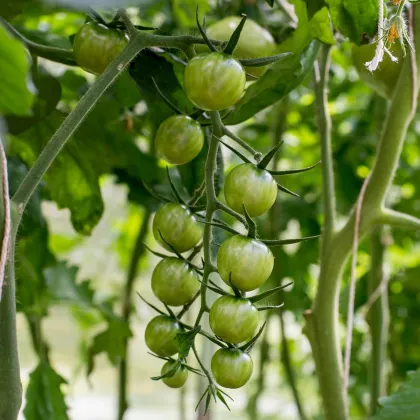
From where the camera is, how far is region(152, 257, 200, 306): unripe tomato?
413 millimetres

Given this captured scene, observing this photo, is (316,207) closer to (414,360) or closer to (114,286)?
(414,360)

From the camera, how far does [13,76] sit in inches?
10.4

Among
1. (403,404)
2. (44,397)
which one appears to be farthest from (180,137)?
(44,397)

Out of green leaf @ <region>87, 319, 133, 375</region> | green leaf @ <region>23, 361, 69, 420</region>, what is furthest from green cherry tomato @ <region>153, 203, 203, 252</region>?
green leaf @ <region>87, 319, 133, 375</region>

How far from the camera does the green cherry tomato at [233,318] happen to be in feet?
1.17

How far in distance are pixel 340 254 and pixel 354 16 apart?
0.26 m

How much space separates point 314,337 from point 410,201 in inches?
27.1

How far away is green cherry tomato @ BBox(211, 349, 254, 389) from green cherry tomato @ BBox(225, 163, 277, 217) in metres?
0.08

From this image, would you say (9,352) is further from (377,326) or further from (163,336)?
(377,326)

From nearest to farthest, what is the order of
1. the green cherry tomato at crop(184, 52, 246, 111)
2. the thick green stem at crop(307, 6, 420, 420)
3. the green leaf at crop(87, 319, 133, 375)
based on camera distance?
the green cherry tomato at crop(184, 52, 246, 111)
the thick green stem at crop(307, 6, 420, 420)
the green leaf at crop(87, 319, 133, 375)

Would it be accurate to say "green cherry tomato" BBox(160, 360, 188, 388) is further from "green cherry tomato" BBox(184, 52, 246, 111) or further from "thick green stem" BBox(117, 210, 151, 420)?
"thick green stem" BBox(117, 210, 151, 420)

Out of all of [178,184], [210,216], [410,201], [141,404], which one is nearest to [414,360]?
[410,201]

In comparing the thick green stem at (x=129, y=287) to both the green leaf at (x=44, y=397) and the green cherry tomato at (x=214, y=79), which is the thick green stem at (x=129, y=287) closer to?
the green leaf at (x=44, y=397)

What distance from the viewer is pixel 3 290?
34 centimetres
